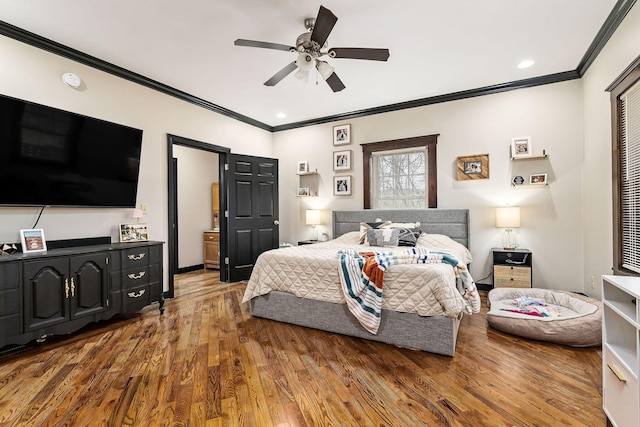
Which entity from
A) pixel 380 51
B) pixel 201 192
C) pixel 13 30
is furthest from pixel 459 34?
pixel 201 192

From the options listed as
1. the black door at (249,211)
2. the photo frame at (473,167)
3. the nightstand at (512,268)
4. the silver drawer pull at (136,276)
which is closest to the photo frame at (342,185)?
the black door at (249,211)

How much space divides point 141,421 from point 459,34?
4.02m

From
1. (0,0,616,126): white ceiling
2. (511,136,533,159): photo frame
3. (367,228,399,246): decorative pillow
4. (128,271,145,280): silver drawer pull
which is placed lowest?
(128,271,145,280): silver drawer pull

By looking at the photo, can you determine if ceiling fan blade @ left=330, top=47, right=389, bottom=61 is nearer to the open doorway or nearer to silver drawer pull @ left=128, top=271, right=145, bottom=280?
the open doorway

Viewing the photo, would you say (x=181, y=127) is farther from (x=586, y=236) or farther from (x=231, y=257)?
(x=586, y=236)

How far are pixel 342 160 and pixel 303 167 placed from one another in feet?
2.67

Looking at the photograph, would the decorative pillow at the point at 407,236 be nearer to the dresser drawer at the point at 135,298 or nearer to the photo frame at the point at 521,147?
the photo frame at the point at 521,147

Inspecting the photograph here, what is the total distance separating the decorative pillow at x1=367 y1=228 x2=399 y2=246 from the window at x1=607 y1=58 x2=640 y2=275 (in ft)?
7.10

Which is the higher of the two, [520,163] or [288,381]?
[520,163]

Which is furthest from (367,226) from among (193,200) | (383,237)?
(193,200)

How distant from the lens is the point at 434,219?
14.8 ft

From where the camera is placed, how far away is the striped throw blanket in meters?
2.57

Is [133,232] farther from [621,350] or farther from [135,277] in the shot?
[621,350]

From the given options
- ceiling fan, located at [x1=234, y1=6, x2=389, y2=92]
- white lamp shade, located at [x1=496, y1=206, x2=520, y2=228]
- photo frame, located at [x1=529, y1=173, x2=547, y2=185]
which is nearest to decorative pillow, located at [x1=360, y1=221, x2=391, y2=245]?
white lamp shade, located at [x1=496, y1=206, x2=520, y2=228]
